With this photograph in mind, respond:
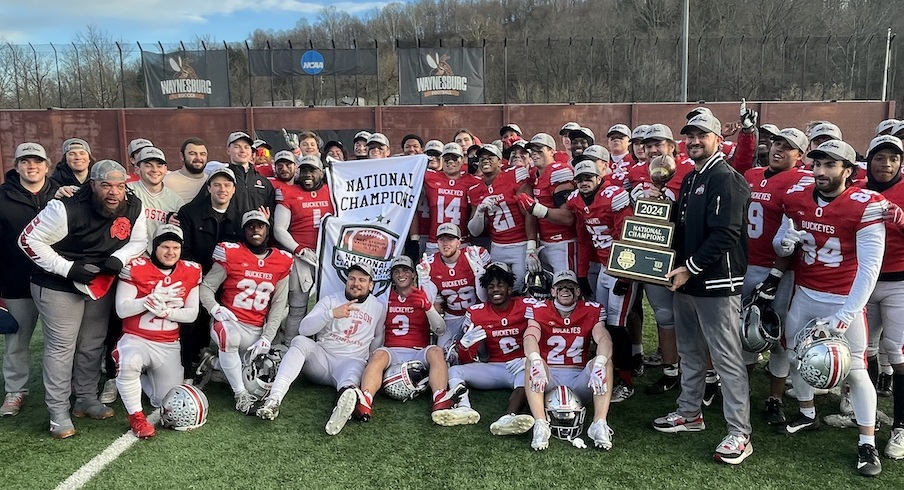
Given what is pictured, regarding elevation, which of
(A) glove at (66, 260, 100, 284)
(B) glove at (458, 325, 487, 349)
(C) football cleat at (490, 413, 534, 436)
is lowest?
(C) football cleat at (490, 413, 534, 436)

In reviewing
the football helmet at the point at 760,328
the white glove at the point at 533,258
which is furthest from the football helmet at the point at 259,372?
the football helmet at the point at 760,328

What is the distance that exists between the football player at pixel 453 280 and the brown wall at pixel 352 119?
592 inches

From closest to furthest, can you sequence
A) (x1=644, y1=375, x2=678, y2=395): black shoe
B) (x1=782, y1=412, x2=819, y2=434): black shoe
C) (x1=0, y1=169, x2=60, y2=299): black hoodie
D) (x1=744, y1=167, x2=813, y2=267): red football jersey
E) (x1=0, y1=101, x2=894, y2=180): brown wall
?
(x1=782, y1=412, x2=819, y2=434): black shoe < (x1=0, y1=169, x2=60, y2=299): black hoodie < (x1=744, y1=167, x2=813, y2=267): red football jersey < (x1=644, y1=375, x2=678, y2=395): black shoe < (x1=0, y1=101, x2=894, y2=180): brown wall

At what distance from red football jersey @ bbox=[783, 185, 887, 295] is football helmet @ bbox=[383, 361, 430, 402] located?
10.4ft

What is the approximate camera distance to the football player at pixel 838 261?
4141mm

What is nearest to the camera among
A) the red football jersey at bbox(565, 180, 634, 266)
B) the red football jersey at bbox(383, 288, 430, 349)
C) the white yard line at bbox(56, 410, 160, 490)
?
the white yard line at bbox(56, 410, 160, 490)

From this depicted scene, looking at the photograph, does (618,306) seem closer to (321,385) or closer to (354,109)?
(321,385)

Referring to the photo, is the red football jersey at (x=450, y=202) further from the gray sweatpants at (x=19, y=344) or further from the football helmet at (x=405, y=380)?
the gray sweatpants at (x=19, y=344)

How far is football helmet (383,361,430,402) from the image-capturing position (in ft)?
18.2

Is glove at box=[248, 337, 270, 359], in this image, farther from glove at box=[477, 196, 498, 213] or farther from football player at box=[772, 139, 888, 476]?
football player at box=[772, 139, 888, 476]

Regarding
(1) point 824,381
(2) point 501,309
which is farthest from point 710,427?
(2) point 501,309

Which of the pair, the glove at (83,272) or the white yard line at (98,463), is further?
the glove at (83,272)

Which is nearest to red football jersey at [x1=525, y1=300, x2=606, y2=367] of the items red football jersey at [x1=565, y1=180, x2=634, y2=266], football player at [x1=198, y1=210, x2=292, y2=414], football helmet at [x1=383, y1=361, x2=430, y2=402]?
red football jersey at [x1=565, y1=180, x2=634, y2=266]

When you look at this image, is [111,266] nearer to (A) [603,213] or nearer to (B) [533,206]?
(B) [533,206]
